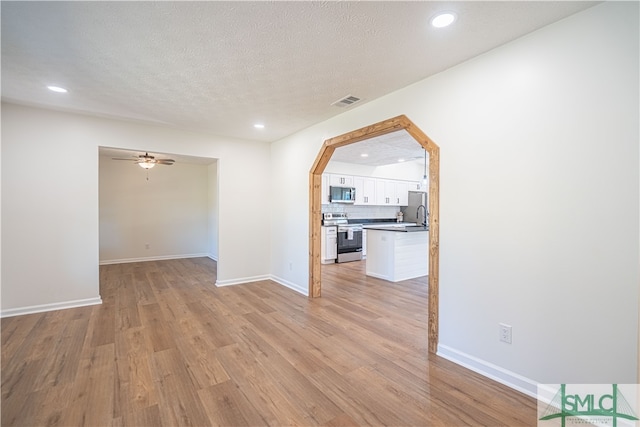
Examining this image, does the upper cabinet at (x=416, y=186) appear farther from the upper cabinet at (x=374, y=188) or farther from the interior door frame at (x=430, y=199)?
the interior door frame at (x=430, y=199)

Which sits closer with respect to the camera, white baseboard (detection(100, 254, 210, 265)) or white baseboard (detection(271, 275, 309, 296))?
white baseboard (detection(271, 275, 309, 296))

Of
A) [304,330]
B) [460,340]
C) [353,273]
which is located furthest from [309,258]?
[460,340]

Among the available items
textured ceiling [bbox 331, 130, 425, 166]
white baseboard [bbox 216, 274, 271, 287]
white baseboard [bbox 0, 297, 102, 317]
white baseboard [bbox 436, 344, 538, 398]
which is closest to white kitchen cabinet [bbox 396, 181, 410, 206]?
textured ceiling [bbox 331, 130, 425, 166]

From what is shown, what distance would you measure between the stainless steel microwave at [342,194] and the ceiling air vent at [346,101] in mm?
4007

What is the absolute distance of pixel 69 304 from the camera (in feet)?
12.6

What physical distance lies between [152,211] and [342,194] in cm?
493

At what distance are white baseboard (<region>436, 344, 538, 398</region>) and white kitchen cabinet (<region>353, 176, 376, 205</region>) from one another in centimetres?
566

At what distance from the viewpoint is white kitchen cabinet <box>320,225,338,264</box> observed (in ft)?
23.2

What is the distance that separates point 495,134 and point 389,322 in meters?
2.30

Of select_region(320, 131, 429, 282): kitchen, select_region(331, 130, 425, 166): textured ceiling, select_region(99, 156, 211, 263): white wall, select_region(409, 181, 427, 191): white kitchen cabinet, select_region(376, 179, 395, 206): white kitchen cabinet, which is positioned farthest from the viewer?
select_region(409, 181, 427, 191): white kitchen cabinet

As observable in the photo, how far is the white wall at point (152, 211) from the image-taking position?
683 cm

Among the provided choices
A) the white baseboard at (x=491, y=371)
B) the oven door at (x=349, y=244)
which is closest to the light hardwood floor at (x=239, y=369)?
the white baseboard at (x=491, y=371)

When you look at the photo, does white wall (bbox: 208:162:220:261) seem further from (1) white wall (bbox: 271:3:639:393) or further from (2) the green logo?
(2) the green logo

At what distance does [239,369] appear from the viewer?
7.82ft
